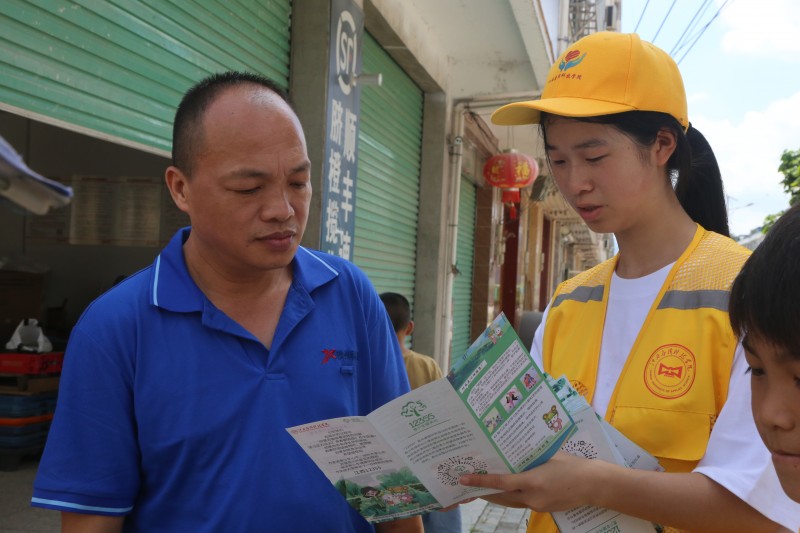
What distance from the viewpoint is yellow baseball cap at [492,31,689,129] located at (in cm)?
159

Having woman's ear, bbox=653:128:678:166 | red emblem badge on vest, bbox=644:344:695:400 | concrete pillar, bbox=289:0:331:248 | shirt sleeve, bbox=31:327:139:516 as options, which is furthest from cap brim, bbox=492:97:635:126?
concrete pillar, bbox=289:0:331:248

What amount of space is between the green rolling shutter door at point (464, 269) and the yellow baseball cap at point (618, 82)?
357 inches

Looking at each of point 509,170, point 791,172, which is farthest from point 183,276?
point 791,172

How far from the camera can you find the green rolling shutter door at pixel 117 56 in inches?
105

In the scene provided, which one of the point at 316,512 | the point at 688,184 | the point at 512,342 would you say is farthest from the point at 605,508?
the point at 688,184

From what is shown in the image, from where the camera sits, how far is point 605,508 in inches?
55.4

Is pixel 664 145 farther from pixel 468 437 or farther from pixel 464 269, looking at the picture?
pixel 464 269

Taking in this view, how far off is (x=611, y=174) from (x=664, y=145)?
0.54ft

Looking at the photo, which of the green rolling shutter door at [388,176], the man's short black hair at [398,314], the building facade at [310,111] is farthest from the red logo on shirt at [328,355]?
the green rolling shutter door at [388,176]

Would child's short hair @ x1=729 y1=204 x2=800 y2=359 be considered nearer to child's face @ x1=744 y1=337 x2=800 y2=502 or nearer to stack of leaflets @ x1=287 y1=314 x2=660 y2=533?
child's face @ x1=744 y1=337 x2=800 y2=502

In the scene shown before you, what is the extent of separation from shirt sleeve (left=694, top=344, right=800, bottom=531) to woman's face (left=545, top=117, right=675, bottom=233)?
1.43ft

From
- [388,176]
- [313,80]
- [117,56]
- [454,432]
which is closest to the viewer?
[454,432]

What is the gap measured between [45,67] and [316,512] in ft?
7.04

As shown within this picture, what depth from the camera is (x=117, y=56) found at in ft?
10.5
